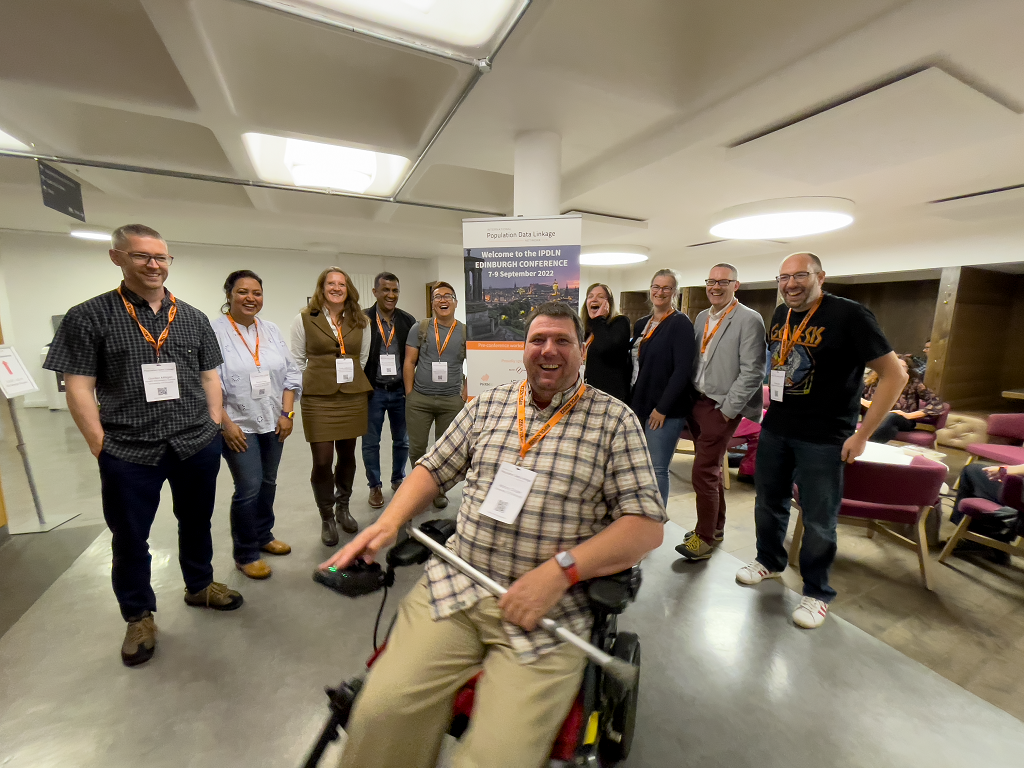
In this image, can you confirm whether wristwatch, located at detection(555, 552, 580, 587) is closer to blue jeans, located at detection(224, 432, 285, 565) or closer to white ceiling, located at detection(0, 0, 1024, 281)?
blue jeans, located at detection(224, 432, 285, 565)

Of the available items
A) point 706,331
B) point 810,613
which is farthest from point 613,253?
point 810,613

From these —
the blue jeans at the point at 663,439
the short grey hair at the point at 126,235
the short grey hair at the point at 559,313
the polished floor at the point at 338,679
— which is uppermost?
the short grey hair at the point at 126,235

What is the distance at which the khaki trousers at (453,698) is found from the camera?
944mm

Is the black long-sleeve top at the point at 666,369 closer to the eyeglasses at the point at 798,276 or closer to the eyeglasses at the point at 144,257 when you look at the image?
the eyeglasses at the point at 798,276

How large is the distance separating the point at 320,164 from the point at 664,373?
326 cm

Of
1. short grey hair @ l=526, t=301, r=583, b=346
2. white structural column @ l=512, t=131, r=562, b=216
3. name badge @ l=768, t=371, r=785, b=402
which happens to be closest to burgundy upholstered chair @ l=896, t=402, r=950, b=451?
name badge @ l=768, t=371, r=785, b=402

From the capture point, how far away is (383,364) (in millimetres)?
2990

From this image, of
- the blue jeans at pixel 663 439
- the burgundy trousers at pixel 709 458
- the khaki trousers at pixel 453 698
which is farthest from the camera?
the blue jeans at pixel 663 439

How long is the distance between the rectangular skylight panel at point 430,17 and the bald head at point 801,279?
1.56 meters

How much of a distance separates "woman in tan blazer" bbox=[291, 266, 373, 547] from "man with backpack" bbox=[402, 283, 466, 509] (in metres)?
0.43

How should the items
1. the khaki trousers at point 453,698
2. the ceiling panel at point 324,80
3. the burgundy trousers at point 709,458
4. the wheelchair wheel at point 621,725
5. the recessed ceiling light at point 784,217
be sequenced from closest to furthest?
the khaki trousers at point 453,698 < the wheelchair wheel at point 621,725 < the ceiling panel at point 324,80 < the burgundy trousers at point 709,458 < the recessed ceiling light at point 784,217

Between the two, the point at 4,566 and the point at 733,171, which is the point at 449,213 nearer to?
the point at 733,171

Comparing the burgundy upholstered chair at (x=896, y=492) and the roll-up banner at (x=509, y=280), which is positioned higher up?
the roll-up banner at (x=509, y=280)

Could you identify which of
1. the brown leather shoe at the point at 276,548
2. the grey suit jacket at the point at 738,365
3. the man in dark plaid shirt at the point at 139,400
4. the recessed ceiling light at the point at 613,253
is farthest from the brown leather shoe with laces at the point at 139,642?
the recessed ceiling light at the point at 613,253
